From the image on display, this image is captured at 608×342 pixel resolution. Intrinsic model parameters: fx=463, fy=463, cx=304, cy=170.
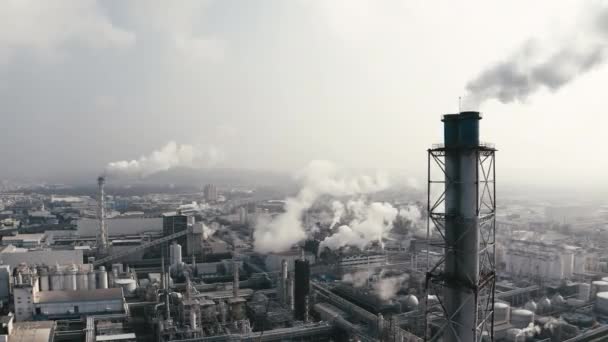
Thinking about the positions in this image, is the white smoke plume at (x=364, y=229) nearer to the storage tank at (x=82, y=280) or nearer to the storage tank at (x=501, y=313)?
the storage tank at (x=501, y=313)

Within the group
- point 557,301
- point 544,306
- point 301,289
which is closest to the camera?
point 301,289

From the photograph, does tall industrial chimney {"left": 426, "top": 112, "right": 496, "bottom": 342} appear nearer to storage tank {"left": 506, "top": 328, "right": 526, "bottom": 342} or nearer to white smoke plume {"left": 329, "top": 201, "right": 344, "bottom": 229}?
storage tank {"left": 506, "top": 328, "right": 526, "bottom": 342}

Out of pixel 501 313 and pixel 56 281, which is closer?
pixel 501 313

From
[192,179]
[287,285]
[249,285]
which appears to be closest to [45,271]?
[249,285]

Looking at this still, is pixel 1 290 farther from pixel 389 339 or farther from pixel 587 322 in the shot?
pixel 587 322

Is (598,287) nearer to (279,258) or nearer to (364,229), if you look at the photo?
(364,229)

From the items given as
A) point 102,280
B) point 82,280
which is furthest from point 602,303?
point 82,280
